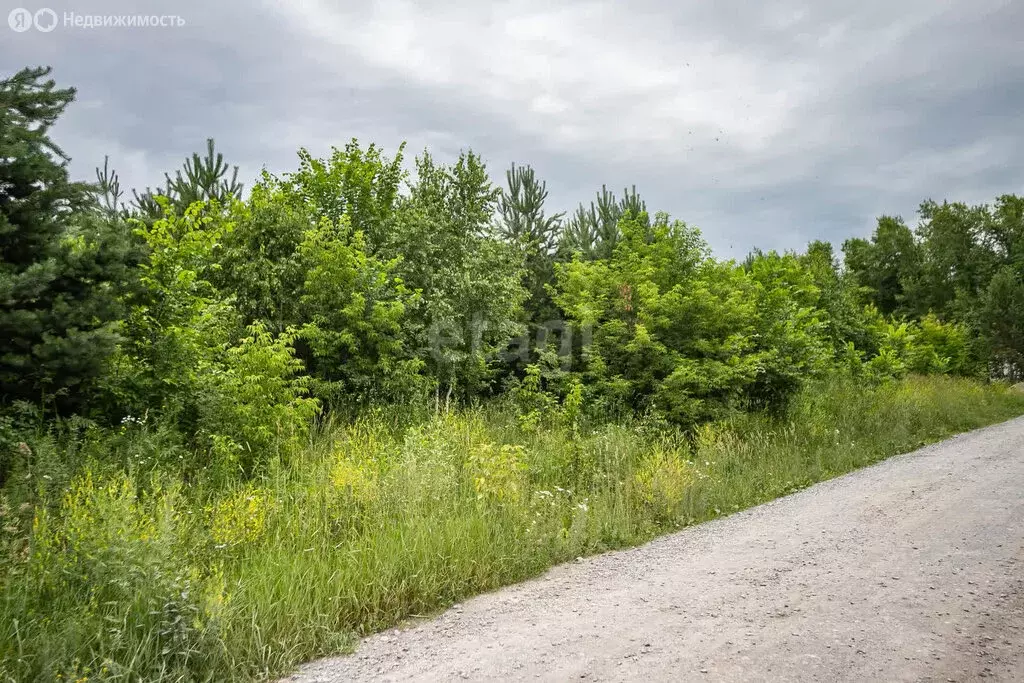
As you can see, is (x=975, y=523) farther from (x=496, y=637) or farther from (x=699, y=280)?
(x=699, y=280)

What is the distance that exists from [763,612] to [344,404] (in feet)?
25.6

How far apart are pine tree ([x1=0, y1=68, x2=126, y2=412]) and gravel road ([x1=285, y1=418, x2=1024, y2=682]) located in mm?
3863

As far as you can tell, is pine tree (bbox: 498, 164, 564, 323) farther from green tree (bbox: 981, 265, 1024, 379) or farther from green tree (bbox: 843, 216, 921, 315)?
green tree (bbox: 843, 216, 921, 315)

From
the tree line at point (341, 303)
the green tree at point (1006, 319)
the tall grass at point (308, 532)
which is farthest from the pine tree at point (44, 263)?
the green tree at point (1006, 319)

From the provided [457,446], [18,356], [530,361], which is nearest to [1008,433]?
[530,361]

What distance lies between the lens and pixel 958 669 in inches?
139

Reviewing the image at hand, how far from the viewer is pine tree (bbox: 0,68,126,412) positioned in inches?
210

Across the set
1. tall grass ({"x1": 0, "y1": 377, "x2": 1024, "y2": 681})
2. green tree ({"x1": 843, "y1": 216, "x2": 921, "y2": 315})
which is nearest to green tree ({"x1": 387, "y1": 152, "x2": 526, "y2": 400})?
tall grass ({"x1": 0, "y1": 377, "x2": 1024, "y2": 681})

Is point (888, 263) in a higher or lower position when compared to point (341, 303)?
higher

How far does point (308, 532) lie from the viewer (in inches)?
211

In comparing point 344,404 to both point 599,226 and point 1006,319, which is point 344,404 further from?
point 1006,319

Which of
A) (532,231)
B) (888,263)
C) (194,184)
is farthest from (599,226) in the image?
(888,263)

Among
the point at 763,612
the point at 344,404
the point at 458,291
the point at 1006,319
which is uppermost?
the point at 458,291

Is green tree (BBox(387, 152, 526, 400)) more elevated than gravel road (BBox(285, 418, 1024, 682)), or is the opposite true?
green tree (BBox(387, 152, 526, 400))
